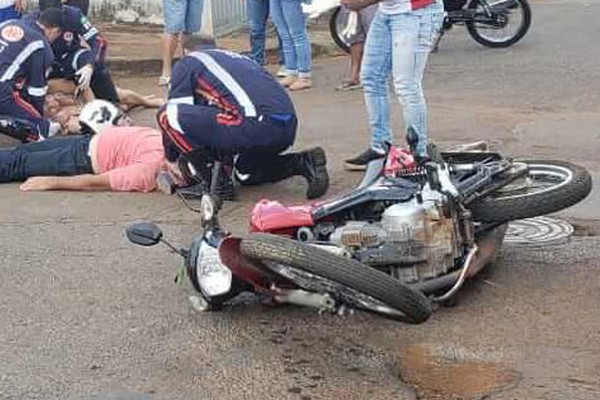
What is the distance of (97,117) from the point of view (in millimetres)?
8633

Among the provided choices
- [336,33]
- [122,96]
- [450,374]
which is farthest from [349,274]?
[336,33]

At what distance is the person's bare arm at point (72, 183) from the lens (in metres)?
7.79

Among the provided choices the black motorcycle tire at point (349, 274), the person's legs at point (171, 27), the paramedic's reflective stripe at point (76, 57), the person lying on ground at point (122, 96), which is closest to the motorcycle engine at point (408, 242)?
the black motorcycle tire at point (349, 274)

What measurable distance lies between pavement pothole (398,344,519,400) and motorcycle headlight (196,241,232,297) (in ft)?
2.70

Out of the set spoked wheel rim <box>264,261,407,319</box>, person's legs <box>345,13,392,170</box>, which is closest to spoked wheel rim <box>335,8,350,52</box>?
person's legs <box>345,13,392,170</box>

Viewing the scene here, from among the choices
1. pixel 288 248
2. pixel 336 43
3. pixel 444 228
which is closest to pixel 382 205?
pixel 444 228

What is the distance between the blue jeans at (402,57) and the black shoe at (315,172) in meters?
0.48

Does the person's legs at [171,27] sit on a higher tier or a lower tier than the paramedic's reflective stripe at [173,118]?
lower

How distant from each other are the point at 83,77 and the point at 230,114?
2.89m

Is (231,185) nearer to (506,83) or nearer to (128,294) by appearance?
(128,294)

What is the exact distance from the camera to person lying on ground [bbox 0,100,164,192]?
25.5 ft

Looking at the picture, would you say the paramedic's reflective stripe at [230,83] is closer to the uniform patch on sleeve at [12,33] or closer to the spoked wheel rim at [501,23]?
the uniform patch on sleeve at [12,33]

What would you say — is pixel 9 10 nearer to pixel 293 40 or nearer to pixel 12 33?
pixel 12 33

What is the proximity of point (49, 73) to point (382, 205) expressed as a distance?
16.4 feet
